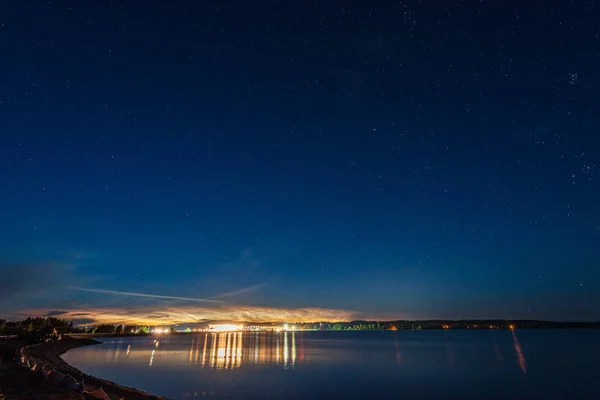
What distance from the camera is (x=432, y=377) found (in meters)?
53.8

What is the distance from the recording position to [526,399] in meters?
39.2

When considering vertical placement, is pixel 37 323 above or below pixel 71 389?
above

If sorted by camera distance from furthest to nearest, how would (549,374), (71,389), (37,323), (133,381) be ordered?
(37,323) < (549,374) < (133,381) < (71,389)

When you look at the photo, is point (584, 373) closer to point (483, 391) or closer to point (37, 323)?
point (483, 391)

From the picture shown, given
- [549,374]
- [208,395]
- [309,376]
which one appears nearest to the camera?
[208,395]

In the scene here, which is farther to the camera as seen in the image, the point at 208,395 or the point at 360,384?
the point at 360,384

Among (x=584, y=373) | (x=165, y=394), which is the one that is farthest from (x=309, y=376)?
(x=584, y=373)

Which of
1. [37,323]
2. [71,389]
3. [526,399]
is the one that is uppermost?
[37,323]

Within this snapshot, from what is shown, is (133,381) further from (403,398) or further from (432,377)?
(432,377)

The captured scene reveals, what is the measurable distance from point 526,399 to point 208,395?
31.1 m

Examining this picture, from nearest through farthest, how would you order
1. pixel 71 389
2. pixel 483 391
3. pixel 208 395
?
pixel 71 389, pixel 208 395, pixel 483 391

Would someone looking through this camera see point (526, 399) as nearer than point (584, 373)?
Yes

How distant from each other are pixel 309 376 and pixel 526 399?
84.0 feet

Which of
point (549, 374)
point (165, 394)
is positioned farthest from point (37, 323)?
point (549, 374)
